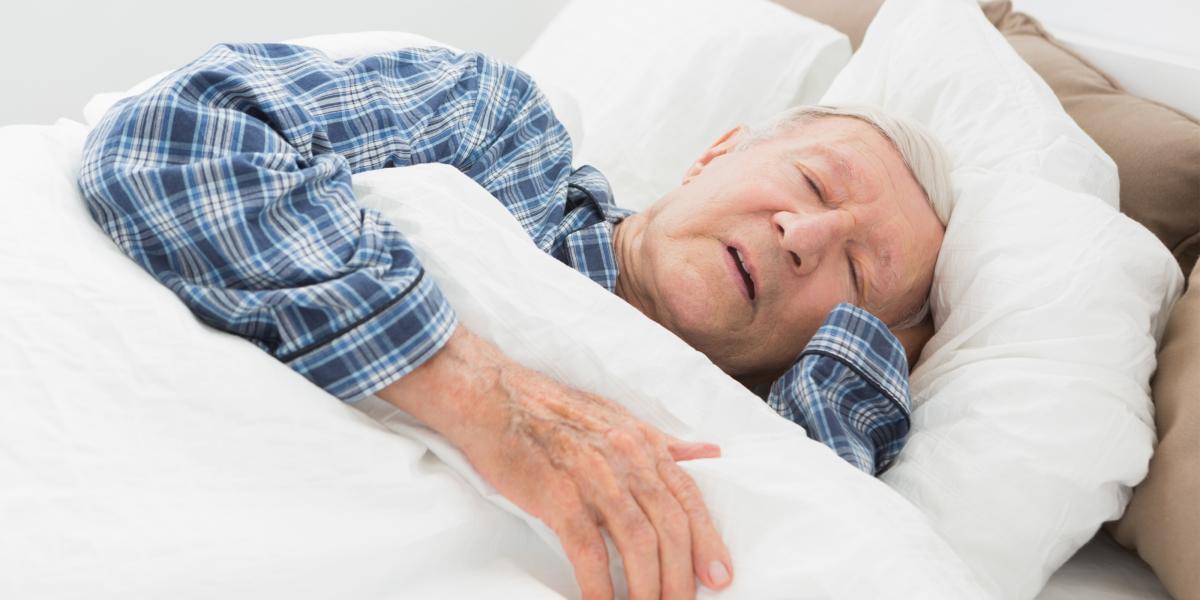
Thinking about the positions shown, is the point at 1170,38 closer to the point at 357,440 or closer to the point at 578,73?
the point at 578,73

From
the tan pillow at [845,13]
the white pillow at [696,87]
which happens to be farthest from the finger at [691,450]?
the tan pillow at [845,13]

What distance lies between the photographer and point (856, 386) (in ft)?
3.63

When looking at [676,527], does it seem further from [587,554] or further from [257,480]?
[257,480]

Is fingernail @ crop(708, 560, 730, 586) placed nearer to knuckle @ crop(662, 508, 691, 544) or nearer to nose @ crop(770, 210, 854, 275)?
knuckle @ crop(662, 508, 691, 544)

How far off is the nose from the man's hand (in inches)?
14.1

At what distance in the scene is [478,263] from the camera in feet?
3.11

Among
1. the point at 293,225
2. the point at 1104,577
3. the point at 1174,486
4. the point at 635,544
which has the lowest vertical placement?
the point at 1104,577

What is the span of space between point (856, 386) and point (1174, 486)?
0.32m

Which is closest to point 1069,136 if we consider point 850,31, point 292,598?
point 850,31

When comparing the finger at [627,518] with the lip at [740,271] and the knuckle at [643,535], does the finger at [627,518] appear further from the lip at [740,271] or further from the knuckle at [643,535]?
the lip at [740,271]

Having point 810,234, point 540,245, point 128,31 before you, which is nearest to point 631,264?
point 540,245

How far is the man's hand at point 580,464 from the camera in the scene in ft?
2.54

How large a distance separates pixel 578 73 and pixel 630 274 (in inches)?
31.6

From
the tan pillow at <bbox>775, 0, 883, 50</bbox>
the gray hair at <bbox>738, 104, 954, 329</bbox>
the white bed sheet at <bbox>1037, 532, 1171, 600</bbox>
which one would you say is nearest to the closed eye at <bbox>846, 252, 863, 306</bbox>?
the gray hair at <bbox>738, 104, 954, 329</bbox>
